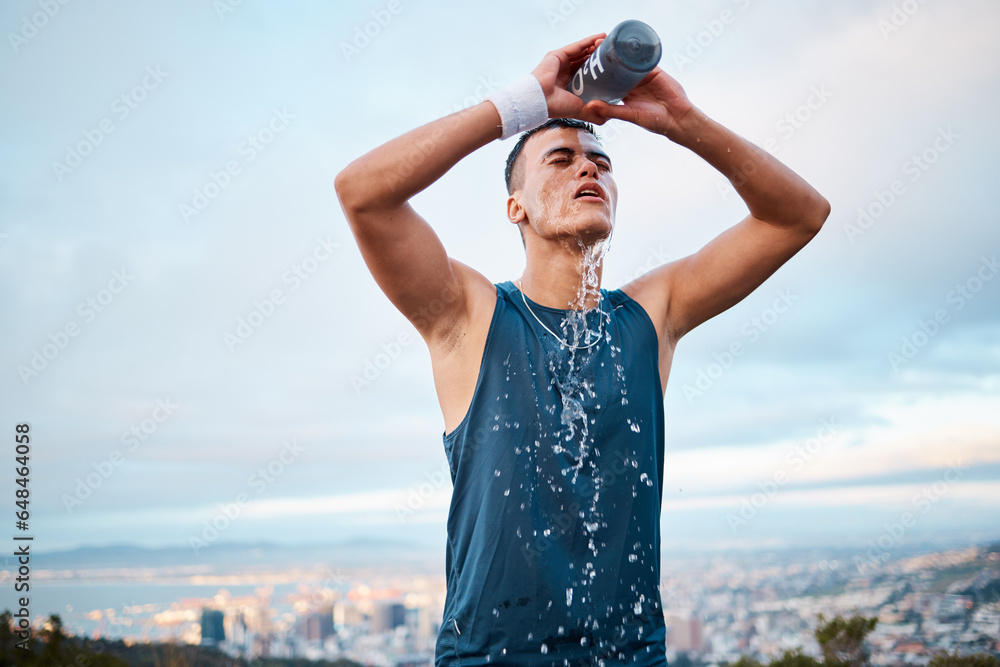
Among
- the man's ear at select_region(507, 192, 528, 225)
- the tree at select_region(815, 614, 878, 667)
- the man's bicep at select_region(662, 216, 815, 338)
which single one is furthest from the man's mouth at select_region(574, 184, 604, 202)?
the tree at select_region(815, 614, 878, 667)

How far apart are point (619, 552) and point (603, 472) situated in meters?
0.23

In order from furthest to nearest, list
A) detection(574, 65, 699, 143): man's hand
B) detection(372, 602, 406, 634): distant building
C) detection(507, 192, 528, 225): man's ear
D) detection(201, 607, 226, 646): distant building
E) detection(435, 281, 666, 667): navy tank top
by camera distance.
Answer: detection(372, 602, 406, 634): distant building
detection(201, 607, 226, 646): distant building
detection(507, 192, 528, 225): man's ear
detection(574, 65, 699, 143): man's hand
detection(435, 281, 666, 667): navy tank top

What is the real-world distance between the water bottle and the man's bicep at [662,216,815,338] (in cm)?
71

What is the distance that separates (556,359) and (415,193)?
2.20 ft

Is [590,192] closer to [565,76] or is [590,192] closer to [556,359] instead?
[565,76]

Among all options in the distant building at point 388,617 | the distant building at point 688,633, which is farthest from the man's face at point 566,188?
the distant building at point 388,617

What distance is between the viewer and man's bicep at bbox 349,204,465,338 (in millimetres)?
1966

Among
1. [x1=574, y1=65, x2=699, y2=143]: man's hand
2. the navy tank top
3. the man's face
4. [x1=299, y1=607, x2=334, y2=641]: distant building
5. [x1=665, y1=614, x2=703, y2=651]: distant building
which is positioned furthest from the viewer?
[x1=299, y1=607, x2=334, y2=641]: distant building

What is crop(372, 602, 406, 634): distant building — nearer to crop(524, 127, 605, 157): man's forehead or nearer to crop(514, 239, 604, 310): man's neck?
crop(514, 239, 604, 310): man's neck

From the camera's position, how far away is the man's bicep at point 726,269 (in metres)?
2.42

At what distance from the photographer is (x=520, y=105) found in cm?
195

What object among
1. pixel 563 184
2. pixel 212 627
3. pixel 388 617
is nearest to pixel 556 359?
pixel 563 184

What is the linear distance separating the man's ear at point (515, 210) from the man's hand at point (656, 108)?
55 cm

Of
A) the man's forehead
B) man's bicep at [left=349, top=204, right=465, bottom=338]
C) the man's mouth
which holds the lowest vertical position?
man's bicep at [left=349, top=204, right=465, bottom=338]
